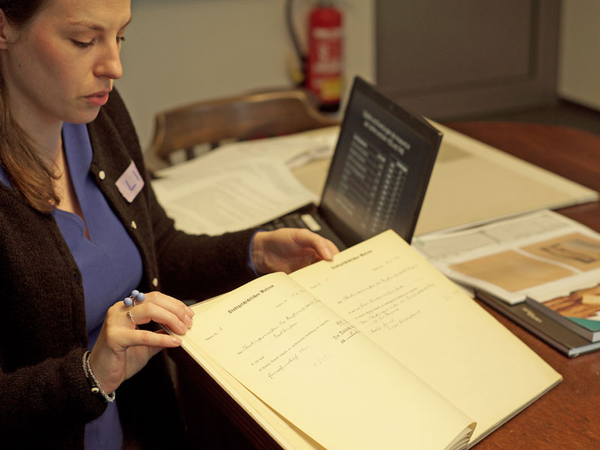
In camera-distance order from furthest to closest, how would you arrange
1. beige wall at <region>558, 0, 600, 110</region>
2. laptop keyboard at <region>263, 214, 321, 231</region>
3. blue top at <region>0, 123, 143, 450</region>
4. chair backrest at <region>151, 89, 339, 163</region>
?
beige wall at <region>558, 0, 600, 110</region> → chair backrest at <region>151, 89, 339, 163</region> → laptop keyboard at <region>263, 214, 321, 231</region> → blue top at <region>0, 123, 143, 450</region>

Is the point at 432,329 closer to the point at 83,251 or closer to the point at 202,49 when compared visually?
the point at 83,251

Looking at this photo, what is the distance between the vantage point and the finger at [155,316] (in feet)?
2.42

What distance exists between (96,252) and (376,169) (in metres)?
0.51

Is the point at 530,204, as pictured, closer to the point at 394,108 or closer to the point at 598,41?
the point at 394,108

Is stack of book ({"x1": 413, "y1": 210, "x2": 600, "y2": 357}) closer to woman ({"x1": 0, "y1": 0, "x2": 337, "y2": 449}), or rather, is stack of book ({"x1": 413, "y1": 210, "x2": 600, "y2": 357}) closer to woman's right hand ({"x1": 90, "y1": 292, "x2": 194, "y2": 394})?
woman ({"x1": 0, "y1": 0, "x2": 337, "y2": 449})

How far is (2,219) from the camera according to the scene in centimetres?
94

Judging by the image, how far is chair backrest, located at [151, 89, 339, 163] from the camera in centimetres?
185

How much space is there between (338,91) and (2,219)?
284cm

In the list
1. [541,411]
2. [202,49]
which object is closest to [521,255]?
[541,411]

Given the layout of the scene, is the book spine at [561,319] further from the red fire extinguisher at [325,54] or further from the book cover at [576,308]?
the red fire extinguisher at [325,54]

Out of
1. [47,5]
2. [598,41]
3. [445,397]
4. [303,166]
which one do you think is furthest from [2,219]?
[598,41]

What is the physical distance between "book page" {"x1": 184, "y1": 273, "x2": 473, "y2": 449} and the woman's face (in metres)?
0.38

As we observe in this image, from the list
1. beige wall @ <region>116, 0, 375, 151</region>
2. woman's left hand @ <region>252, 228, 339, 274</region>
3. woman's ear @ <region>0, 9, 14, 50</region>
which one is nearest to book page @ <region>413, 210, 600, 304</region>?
woman's left hand @ <region>252, 228, 339, 274</region>

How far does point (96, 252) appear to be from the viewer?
1075mm
